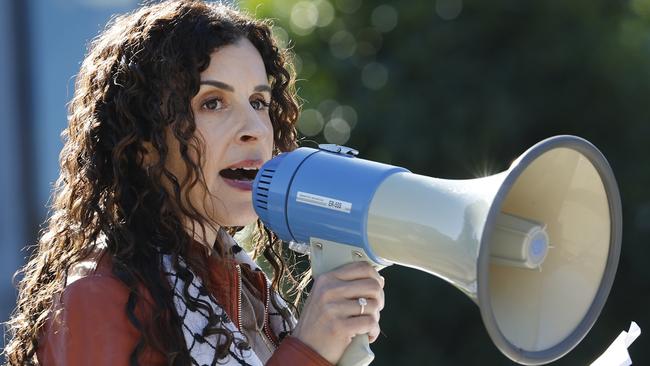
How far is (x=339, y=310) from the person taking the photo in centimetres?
225

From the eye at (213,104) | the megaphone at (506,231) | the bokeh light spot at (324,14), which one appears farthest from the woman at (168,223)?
the bokeh light spot at (324,14)

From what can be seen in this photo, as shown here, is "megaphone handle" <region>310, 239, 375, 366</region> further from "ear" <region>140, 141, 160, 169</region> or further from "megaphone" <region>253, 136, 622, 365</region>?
"ear" <region>140, 141, 160, 169</region>

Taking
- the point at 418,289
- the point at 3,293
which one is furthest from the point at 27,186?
the point at 418,289

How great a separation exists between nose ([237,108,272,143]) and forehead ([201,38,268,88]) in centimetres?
8

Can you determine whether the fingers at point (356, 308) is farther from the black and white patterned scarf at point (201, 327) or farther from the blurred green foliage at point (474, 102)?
the blurred green foliage at point (474, 102)

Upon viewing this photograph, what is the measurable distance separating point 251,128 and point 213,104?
0.34 feet

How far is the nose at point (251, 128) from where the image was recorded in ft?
8.13

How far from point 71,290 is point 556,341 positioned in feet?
3.22

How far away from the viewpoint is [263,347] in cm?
256

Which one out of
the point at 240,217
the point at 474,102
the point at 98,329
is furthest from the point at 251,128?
the point at 474,102

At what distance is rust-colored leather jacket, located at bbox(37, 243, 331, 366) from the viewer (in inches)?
83.8

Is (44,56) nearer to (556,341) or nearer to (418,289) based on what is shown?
(418,289)

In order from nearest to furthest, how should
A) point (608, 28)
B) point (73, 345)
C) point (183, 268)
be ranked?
point (73, 345), point (183, 268), point (608, 28)

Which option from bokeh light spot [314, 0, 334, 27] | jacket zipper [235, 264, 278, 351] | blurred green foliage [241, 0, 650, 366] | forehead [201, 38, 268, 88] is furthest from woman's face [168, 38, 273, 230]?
bokeh light spot [314, 0, 334, 27]
